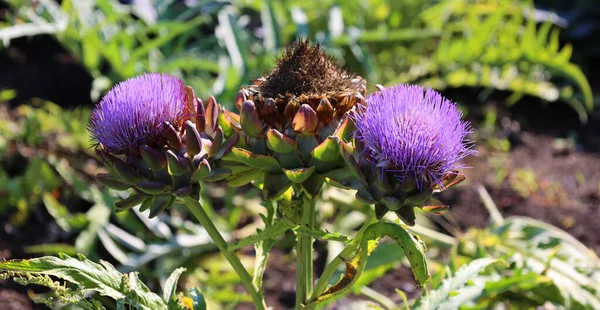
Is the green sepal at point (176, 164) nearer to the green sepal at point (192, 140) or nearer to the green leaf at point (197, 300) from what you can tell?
the green sepal at point (192, 140)

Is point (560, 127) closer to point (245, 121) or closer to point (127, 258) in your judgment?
point (127, 258)

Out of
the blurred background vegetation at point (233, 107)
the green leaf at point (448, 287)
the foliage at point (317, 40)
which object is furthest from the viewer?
the foliage at point (317, 40)

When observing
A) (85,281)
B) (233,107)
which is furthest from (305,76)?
(233,107)

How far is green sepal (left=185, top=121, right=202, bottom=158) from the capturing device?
0.72 meters

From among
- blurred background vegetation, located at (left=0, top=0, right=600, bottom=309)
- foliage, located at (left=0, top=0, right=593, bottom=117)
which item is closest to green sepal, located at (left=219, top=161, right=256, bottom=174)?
blurred background vegetation, located at (left=0, top=0, right=600, bottom=309)

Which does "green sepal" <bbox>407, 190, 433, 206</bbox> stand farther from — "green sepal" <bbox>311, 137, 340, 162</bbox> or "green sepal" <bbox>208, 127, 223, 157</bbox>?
"green sepal" <bbox>208, 127, 223, 157</bbox>

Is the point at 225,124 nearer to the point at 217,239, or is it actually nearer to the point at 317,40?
the point at 217,239

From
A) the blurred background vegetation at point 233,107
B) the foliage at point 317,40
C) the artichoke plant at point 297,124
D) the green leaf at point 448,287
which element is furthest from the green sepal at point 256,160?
the foliage at point 317,40

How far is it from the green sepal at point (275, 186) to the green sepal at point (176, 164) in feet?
0.30

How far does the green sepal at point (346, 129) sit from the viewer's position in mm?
750

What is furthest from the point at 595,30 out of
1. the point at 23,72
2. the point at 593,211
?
the point at 23,72

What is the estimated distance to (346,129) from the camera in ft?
2.47

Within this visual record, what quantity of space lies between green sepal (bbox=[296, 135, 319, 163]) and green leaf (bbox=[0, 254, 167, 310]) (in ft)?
0.77

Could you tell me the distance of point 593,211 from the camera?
1.95m
